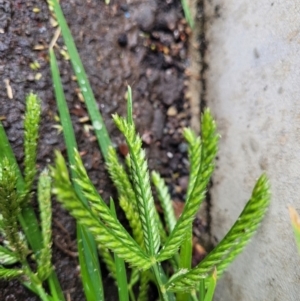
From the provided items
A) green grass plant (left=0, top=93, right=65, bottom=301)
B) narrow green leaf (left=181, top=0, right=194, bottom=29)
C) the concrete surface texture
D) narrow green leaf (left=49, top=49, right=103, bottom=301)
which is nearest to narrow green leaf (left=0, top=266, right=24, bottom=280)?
green grass plant (left=0, top=93, right=65, bottom=301)

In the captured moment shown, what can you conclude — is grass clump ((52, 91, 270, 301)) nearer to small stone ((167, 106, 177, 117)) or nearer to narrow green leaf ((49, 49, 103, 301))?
narrow green leaf ((49, 49, 103, 301))

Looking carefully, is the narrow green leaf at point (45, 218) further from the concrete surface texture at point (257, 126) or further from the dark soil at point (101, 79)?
the concrete surface texture at point (257, 126)

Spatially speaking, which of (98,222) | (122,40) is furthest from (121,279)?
(122,40)

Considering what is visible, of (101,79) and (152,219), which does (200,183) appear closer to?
(152,219)

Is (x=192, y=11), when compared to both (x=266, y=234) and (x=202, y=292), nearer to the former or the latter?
(x=266, y=234)

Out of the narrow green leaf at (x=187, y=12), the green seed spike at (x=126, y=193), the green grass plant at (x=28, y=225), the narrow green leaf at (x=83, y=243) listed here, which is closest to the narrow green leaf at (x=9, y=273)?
the green grass plant at (x=28, y=225)

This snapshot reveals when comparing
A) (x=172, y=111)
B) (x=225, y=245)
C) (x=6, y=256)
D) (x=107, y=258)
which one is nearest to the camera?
(x=225, y=245)
